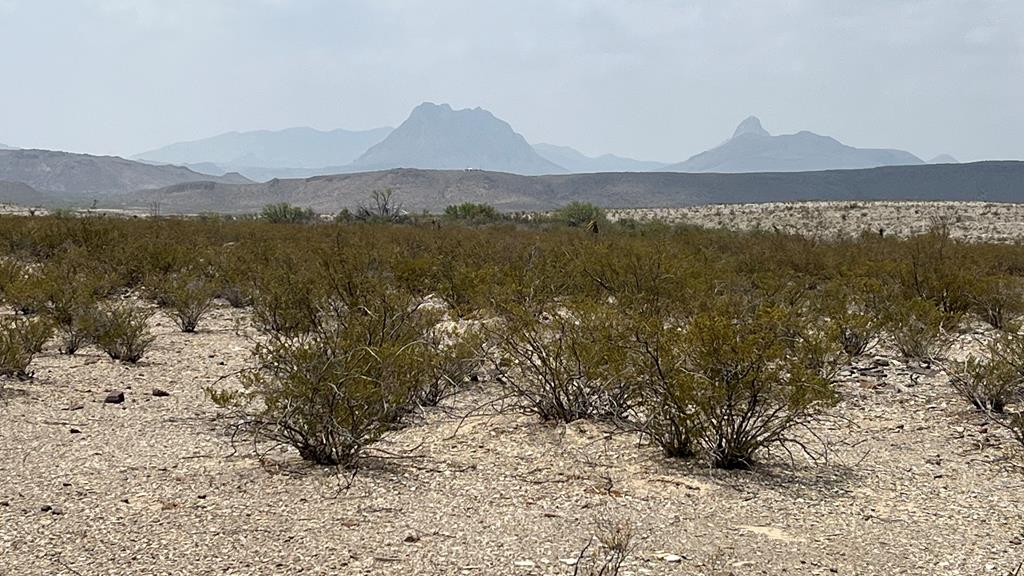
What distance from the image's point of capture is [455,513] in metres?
5.28

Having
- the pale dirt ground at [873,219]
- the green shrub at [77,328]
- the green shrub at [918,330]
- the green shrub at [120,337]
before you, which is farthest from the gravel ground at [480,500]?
the pale dirt ground at [873,219]

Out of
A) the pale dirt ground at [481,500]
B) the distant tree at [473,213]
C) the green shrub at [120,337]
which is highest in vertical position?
the distant tree at [473,213]

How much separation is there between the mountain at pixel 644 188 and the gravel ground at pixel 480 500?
108 meters

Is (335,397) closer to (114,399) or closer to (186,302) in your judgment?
(114,399)

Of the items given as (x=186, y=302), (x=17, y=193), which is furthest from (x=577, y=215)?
(x=17, y=193)

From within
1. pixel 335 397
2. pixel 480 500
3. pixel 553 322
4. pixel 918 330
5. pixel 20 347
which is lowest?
pixel 480 500

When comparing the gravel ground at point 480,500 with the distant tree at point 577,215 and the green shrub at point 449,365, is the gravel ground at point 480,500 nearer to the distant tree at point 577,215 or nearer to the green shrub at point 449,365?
the green shrub at point 449,365

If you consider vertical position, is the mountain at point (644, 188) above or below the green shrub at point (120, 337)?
above

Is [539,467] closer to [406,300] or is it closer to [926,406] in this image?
[406,300]

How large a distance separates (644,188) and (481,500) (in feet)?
396

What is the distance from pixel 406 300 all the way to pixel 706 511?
474 centimetres

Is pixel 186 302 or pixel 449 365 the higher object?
pixel 186 302

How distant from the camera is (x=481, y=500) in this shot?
218 inches

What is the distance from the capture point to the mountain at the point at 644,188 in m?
120
